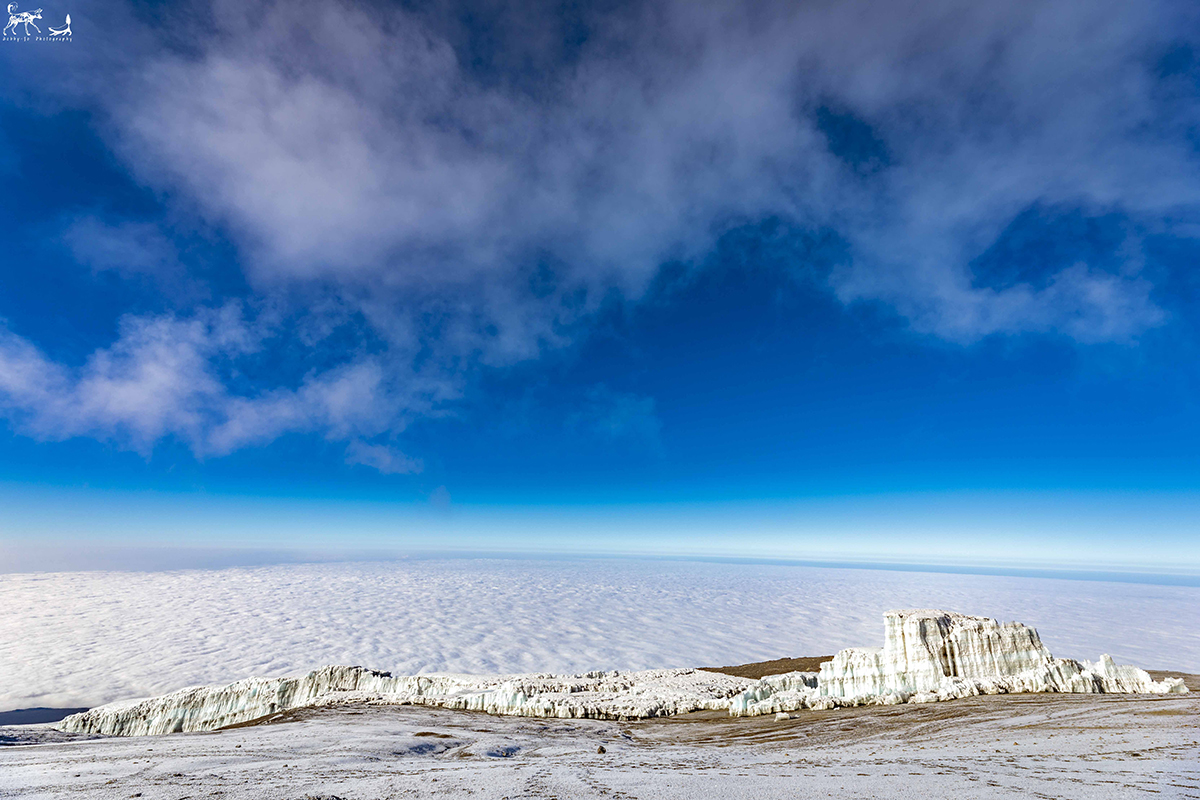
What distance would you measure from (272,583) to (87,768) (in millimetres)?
117461

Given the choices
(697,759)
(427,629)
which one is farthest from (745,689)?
(427,629)

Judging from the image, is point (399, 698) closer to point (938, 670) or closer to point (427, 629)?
point (938, 670)

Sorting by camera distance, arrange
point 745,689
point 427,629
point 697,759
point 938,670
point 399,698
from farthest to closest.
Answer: point 427,629 < point 399,698 < point 745,689 < point 938,670 < point 697,759

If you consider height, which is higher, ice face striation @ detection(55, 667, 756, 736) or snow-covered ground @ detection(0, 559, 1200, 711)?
ice face striation @ detection(55, 667, 756, 736)

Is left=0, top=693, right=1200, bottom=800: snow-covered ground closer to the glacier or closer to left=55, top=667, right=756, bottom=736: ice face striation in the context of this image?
the glacier

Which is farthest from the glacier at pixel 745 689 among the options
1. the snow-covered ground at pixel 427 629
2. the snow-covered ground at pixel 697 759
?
the snow-covered ground at pixel 427 629

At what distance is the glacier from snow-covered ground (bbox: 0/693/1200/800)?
186cm

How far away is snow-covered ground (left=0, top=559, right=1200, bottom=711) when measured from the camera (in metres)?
39.3

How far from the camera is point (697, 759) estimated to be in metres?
10.8

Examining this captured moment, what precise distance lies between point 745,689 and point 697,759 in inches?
540

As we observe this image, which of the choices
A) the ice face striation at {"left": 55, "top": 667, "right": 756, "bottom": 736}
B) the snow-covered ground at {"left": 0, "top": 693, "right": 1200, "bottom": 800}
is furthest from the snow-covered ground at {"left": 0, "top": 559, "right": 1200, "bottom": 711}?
the snow-covered ground at {"left": 0, "top": 693, "right": 1200, "bottom": 800}

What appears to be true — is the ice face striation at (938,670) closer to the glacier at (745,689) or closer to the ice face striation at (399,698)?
the glacier at (745,689)

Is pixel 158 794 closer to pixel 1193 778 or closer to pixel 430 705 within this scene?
pixel 1193 778

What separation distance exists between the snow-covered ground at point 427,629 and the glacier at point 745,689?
45.6 ft
